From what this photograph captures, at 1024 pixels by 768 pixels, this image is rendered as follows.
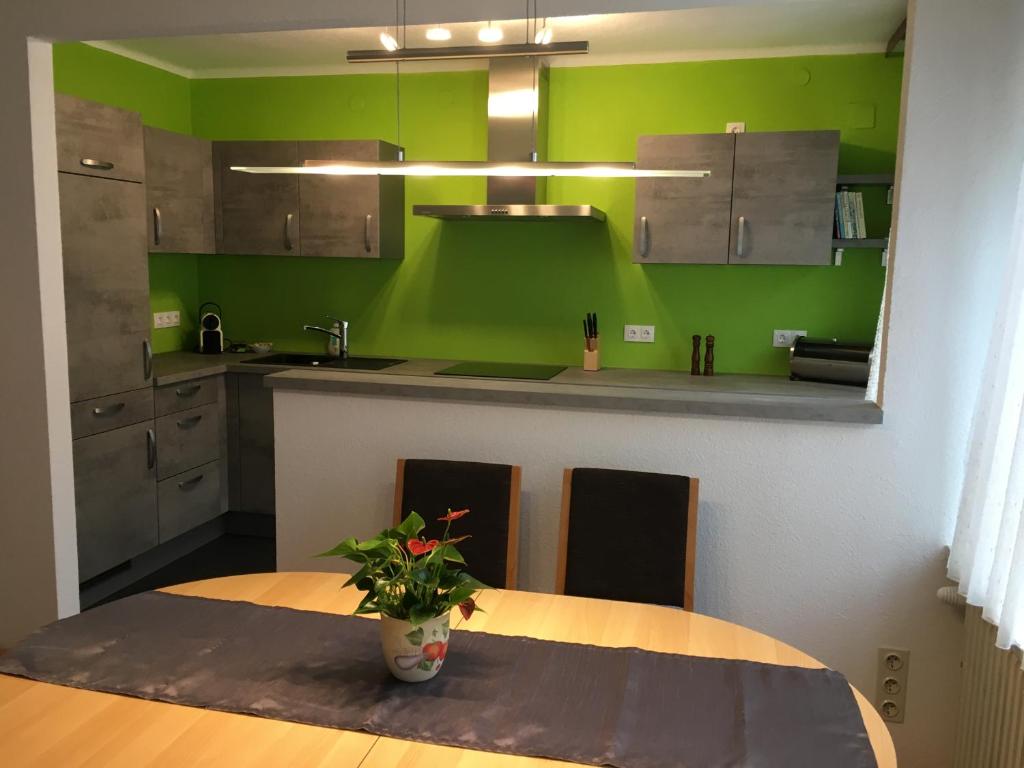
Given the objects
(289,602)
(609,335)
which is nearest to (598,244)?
(609,335)

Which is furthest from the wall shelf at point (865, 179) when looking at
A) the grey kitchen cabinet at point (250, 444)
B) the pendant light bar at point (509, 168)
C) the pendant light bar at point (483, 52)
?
the grey kitchen cabinet at point (250, 444)

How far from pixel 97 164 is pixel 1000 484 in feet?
11.6

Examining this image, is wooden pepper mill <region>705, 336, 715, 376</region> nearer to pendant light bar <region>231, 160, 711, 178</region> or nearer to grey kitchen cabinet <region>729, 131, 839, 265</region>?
grey kitchen cabinet <region>729, 131, 839, 265</region>

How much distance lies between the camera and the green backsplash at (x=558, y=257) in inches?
171

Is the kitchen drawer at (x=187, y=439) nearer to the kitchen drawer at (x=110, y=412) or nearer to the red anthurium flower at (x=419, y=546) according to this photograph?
the kitchen drawer at (x=110, y=412)

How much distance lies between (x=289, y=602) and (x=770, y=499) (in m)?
1.43

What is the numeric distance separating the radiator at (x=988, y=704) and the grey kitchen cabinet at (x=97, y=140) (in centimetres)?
363

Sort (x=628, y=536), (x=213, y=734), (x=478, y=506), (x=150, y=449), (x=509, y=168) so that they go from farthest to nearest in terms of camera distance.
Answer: (x=150, y=449) < (x=478, y=506) < (x=628, y=536) < (x=509, y=168) < (x=213, y=734)

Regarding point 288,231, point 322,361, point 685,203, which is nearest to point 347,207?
point 288,231

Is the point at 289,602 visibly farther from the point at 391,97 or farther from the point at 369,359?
the point at 391,97

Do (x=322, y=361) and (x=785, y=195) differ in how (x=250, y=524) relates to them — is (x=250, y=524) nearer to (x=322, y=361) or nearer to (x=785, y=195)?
(x=322, y=361)

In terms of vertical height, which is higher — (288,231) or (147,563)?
(288,231)

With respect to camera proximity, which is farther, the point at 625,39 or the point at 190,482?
the point at 190,482

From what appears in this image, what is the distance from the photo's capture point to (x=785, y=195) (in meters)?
4.04
